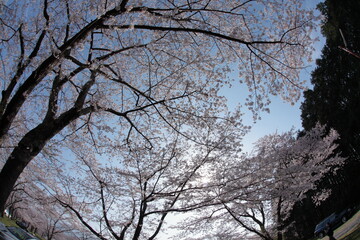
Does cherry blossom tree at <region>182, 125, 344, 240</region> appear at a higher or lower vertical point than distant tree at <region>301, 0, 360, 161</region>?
lower

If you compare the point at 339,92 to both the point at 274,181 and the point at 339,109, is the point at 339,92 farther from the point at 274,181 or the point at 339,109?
the point at 274,181

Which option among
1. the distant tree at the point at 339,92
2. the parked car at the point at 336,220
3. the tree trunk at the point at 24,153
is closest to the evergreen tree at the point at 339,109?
the distant tree at the point at 339,92

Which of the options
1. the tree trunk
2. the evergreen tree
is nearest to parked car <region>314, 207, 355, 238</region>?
the evergreen tree

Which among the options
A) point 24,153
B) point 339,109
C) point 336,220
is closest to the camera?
point 24,153

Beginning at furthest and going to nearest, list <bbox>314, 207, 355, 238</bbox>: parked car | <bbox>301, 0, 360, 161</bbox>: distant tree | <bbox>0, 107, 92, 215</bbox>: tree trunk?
<bbox>301, 0, 360, 161</bbox>: distant tree < <bbox>314, 207, 355, 238</bbox>: parked car < <bbox>0, 107, 92, 215</bbox>: tree trunk

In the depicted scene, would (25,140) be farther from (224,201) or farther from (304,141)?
(304,141)

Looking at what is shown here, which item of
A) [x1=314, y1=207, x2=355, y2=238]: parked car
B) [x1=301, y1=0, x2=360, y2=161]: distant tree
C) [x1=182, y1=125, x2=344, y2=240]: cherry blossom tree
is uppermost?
[x1=301, y1=0, x2=360, y2=161]: distant tree

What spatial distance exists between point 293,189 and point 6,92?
8.12 metres

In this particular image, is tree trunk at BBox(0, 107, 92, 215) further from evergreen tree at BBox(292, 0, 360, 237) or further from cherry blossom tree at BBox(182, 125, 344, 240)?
evergreen tree at BBox(292, 0, 360, 237)

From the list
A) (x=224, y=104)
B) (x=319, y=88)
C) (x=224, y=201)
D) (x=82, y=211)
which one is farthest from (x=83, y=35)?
(x=319, y=88)

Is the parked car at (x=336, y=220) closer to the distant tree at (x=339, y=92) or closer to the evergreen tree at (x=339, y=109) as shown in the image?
the evergreen tree at (x=339, y=109)

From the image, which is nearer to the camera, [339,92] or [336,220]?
[336,220]

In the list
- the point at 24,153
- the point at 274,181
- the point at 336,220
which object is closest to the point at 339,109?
the point at 336,220

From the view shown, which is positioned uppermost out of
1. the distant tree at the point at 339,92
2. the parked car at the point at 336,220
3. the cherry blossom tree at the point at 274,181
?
the distant tree at the point at 339,92
